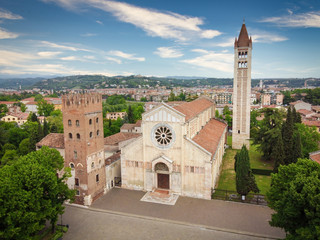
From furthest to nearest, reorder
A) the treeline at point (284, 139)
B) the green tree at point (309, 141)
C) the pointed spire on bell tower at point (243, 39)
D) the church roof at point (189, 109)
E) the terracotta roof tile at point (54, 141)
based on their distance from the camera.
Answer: the pointed spire on bell tower at point (243, 39), the green tree at point (309, 141), the treeline at point (284, 139), the church roof at point (189, 109), the terracotta roof tile at point (54, 141)

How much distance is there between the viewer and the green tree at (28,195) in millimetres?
16750

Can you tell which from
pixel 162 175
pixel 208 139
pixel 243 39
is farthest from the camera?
pixel 243 39

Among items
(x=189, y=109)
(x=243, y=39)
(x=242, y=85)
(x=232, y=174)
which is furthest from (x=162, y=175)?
(x=243, y=39)

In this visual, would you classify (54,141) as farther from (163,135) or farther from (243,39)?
(243,39)

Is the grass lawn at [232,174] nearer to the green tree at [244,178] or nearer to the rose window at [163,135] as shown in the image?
the green tree at [244,178]

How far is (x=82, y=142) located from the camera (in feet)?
92.1

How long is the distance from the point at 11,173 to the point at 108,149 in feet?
81.6

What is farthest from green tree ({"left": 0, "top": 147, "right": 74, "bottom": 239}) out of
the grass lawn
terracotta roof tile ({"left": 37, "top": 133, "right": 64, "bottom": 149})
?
the grass lawn

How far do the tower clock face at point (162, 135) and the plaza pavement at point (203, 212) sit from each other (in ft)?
22.7

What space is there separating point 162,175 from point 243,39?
113 feet

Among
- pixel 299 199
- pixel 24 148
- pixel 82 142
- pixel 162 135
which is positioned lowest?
pixel 24 148

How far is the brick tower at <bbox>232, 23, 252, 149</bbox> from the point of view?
4966 cm

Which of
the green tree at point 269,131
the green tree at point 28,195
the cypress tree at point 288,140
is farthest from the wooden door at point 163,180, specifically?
the green tree at point 269,131

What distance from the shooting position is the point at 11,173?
19516 millimetres
